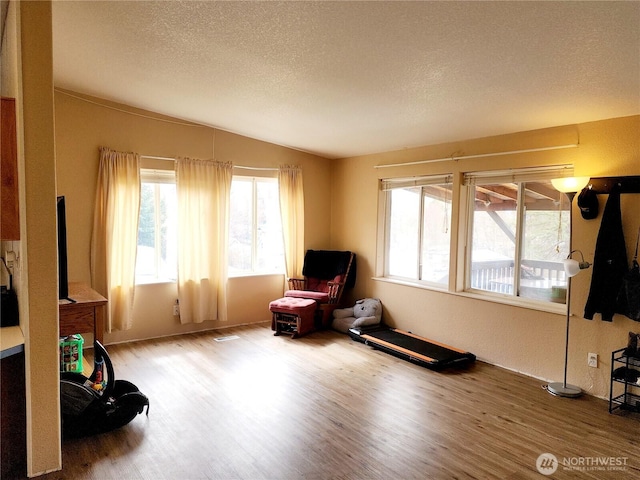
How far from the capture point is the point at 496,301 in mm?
4191

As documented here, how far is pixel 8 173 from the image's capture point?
2334mm

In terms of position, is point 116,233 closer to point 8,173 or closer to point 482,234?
point 8,173

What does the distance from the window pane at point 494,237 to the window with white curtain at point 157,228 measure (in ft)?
11.3

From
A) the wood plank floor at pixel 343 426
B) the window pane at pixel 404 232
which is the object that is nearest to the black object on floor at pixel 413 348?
the wood plank floor at pixel 343 426

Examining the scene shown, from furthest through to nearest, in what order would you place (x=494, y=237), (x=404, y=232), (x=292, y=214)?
A: (x=292, y=214)
(x=404, y=232)
(x=494, y=237)

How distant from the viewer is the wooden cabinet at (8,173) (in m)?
2.30

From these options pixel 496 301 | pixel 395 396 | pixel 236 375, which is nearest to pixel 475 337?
pixel 496 301

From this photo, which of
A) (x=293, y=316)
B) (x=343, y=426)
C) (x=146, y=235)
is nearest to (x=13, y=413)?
(x=343, y=426)

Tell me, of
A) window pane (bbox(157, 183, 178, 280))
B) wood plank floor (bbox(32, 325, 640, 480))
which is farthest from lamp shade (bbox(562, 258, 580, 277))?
window pane (bbox(157, 183, 178, 280))

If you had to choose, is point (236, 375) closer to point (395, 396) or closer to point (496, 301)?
point (395, 396)

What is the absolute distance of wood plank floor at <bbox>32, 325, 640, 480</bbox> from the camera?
249 centimetres

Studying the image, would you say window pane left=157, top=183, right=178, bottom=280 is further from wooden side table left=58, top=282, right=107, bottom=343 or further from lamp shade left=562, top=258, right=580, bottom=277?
lamp shade left=562, top=258, right=580, bottom=277

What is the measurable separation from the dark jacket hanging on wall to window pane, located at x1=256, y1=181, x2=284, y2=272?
3719 mm

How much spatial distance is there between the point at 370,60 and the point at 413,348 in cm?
289
